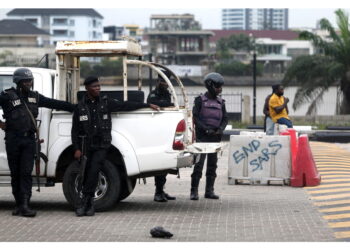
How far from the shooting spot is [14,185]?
1155cm

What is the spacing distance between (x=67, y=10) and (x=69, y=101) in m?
185

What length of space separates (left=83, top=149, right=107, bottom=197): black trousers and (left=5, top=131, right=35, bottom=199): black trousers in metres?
0.68

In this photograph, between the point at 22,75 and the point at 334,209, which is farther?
the point at 334,209

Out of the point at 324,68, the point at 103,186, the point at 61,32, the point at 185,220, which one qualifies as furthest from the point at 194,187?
the point at 61,32

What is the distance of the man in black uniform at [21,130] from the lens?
37.2 feet

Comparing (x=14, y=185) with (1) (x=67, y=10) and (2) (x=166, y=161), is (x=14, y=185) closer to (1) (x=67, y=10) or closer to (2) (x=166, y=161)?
(2) (x=166, y=161)

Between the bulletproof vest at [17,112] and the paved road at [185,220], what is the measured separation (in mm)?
1102

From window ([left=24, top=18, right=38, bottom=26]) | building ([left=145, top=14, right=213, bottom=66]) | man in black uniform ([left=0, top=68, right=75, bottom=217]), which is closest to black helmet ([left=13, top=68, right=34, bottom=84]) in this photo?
man in black uniform ([left=0, top=68, right=75, bottom=217])

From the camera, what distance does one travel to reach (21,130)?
11.3 meters

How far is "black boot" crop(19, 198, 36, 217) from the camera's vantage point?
11.3 metres

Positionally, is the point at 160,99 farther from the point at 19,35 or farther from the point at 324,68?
the point at 19,35

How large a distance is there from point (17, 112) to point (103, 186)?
4.74 feet

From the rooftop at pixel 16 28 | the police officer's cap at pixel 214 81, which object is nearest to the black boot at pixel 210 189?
the police officer's cap at pixel 214 81

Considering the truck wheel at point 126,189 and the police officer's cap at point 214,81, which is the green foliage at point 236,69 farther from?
the truck wheel at point 126,189
